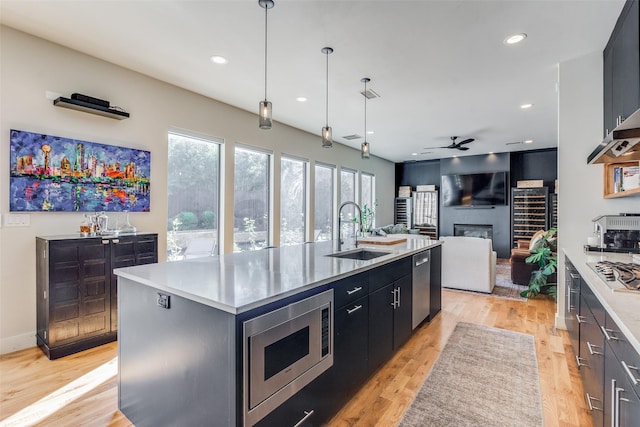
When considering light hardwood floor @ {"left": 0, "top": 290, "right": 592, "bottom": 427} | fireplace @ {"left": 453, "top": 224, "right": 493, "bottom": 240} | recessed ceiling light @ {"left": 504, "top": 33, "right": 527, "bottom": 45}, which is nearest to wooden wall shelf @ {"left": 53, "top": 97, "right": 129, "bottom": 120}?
light hardwood floor @ {"left": 0, "top": 290, "right": 592, "bottom": 427}

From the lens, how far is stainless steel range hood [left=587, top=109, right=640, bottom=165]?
1.68 metres

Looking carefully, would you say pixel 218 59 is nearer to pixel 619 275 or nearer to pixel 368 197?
pixel 619 275

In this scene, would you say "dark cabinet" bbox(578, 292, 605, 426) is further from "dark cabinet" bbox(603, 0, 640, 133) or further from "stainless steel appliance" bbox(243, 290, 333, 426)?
"dark cabinet" bbox(603, 0, 640, 133)

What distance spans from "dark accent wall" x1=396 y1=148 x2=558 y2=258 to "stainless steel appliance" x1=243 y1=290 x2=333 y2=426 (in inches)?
327

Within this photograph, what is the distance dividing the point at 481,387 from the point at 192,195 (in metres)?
3.89

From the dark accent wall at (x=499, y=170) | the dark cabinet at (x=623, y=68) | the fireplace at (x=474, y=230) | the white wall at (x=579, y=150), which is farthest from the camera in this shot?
the fireplace at (x=474, y=230)

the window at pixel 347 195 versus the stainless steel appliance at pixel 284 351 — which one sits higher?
the window at pixel 347 195

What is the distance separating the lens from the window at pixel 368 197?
330 inches

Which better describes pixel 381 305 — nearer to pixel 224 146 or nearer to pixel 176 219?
pixel 176 219

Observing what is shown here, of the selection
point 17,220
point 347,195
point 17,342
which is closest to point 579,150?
point 347,195

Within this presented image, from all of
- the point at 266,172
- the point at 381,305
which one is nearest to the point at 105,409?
the point at 381,305

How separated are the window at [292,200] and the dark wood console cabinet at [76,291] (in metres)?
3.00

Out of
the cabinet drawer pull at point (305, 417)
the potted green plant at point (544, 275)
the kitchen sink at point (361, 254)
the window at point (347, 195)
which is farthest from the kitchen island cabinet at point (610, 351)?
the window at point (347, 195)

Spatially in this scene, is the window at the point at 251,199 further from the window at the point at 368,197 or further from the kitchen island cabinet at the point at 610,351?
the kitchen island cabinet at the point at 610,351
